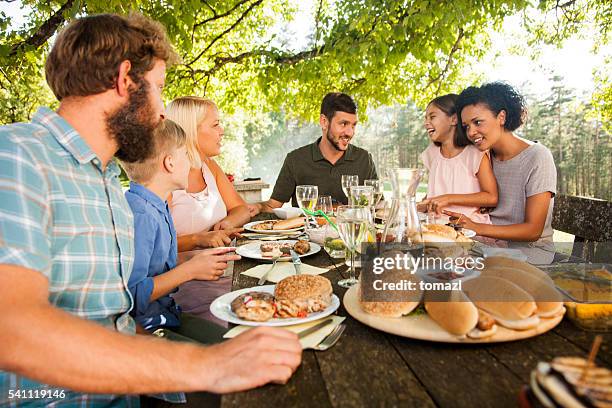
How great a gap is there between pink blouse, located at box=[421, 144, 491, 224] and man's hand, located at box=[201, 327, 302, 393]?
268 centimetres

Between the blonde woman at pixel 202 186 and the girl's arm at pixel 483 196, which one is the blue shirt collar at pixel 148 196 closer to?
the blonde woman at pixel 202 186

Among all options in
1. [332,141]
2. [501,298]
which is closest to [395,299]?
[501,298]

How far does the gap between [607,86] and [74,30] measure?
40.7ft

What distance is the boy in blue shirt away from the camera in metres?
1.83

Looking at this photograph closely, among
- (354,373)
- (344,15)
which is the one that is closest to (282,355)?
(354,373)

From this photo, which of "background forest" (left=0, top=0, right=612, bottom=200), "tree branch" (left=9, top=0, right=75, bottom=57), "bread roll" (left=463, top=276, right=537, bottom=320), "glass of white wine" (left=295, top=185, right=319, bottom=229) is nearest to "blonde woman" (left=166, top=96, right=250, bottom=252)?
"background forest" (left=0, top=0, right=612, bottom=200)

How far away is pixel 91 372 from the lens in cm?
90

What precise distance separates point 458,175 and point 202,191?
2146 mm

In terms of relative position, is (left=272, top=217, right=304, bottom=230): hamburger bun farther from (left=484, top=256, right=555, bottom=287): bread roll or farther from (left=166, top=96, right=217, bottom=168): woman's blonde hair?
(left=484, top=256, right=555, bottom=287): bread roll

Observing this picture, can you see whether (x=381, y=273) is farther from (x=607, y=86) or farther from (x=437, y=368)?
(x=607, y=86)

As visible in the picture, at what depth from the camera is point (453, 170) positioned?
3578mm

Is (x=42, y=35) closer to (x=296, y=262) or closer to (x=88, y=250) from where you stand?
(x=88, y=250)

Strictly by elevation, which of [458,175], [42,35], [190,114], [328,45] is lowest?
[458,175]

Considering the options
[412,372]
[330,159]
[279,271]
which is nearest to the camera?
[412,372]
